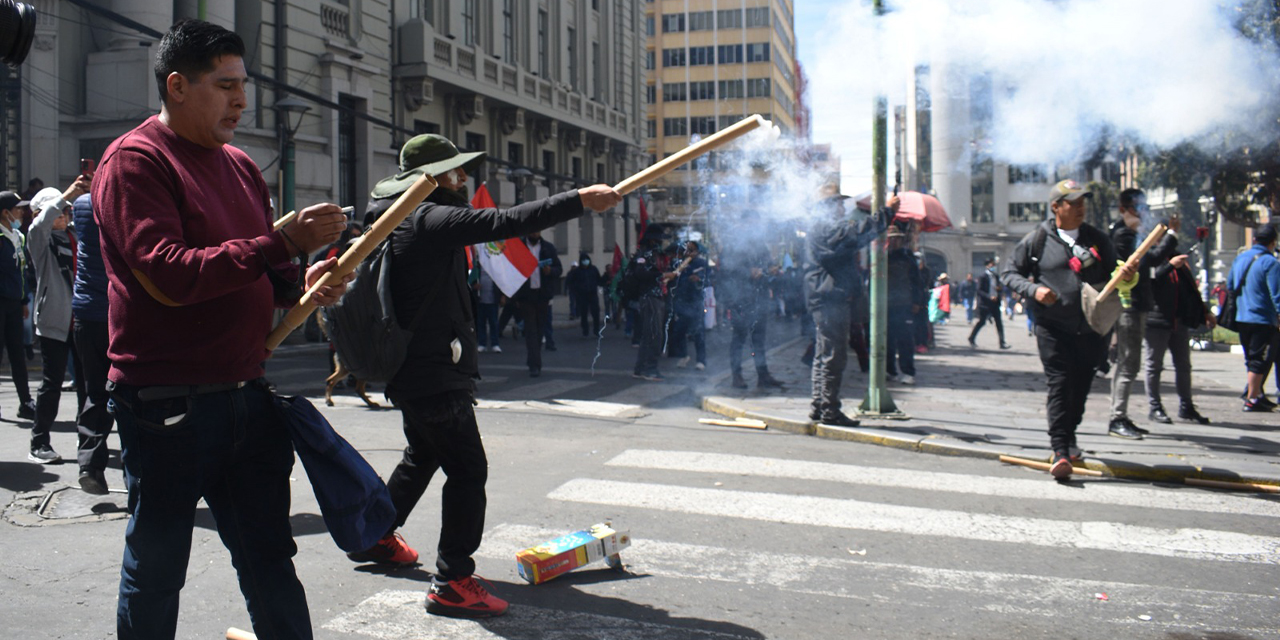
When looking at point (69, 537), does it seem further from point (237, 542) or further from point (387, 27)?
point (387, 27)

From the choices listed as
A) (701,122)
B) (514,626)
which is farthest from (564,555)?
(701,122)

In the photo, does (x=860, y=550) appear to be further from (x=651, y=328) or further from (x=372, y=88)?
(x=372, y=88)

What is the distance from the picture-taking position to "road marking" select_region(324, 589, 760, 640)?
353 cm

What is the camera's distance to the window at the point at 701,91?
128 feet

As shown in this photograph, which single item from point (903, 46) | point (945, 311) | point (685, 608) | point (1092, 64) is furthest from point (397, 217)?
point (945, 311)

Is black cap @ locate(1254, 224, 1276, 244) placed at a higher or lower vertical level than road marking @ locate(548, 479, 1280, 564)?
higher

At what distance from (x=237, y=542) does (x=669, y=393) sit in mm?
8163

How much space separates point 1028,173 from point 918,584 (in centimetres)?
749

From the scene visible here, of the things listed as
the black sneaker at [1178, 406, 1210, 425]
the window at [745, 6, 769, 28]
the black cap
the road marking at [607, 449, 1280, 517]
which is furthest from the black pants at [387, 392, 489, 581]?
the window at [745, 6, 769, 28]

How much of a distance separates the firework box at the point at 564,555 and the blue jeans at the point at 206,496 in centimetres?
153

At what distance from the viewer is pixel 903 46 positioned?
28.1 feet

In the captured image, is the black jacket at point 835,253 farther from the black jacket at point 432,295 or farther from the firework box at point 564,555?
the black jacket at point 432,295

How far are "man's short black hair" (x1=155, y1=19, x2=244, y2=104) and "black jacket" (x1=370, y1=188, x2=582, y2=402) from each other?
1.16 metres

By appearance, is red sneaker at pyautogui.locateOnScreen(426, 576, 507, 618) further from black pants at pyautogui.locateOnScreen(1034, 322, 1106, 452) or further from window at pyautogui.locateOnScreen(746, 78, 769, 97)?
window at pyautogui.locateOnScreen(746, 78, 769, 97)
